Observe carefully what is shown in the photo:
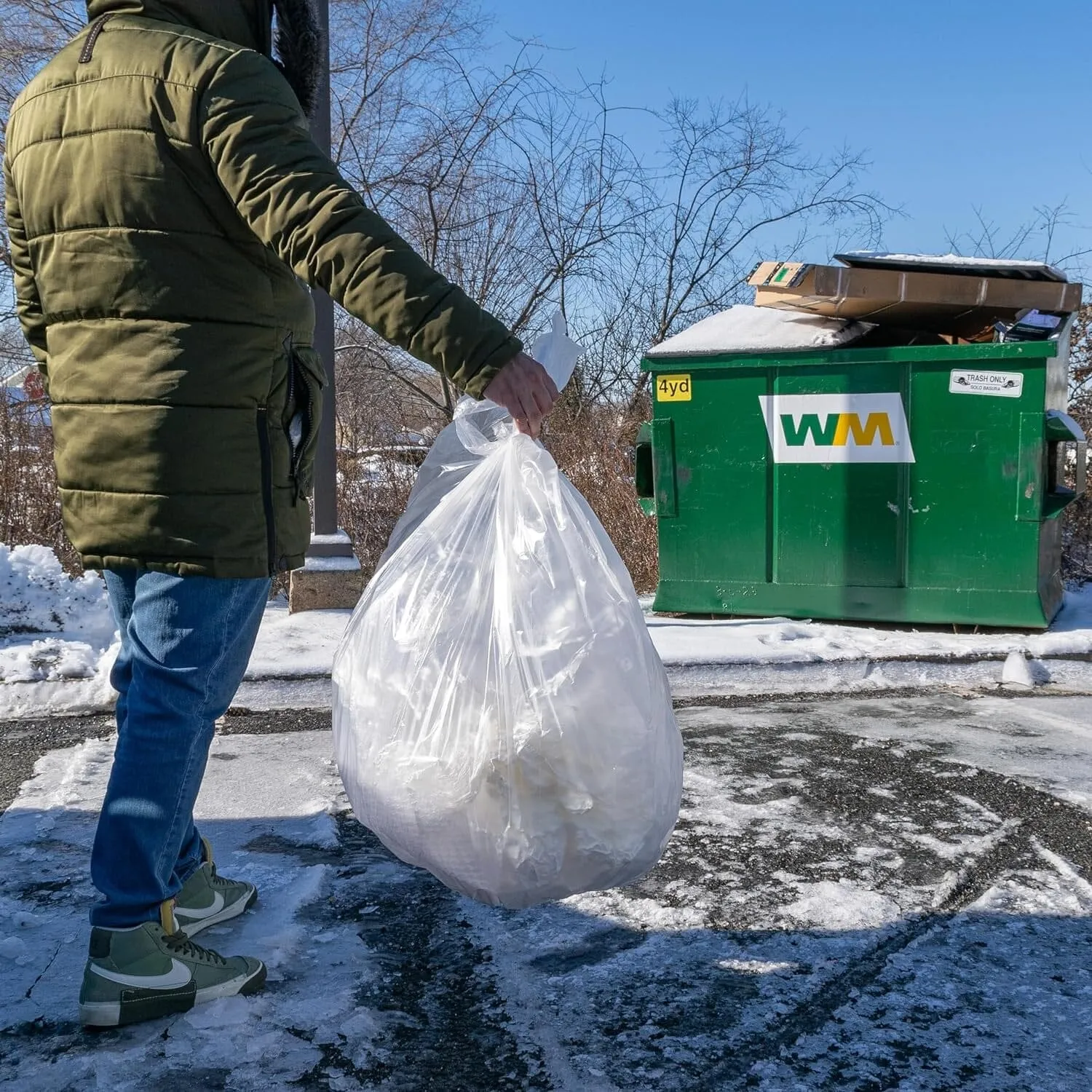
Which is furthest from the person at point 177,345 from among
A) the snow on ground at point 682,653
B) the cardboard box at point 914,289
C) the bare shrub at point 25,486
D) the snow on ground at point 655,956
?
the bare shrub at point 25,486

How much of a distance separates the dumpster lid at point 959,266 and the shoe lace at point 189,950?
4.10 metres

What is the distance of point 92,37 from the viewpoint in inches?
69.8

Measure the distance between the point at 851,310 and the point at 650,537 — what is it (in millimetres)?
2341

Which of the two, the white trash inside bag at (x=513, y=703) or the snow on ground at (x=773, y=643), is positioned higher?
the white trash inside bag at (x=513, y=703)

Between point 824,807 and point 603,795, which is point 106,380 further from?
point 824,807

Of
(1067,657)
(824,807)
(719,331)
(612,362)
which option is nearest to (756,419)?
(719,331)

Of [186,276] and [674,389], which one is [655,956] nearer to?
[186,276]

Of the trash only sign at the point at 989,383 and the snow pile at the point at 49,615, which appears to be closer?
the snow pile at the point at 49,615

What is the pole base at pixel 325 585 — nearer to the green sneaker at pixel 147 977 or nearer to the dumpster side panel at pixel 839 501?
the dumpster side panel at pixel 839 501

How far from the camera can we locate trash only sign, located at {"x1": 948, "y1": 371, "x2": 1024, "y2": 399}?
4.71 m

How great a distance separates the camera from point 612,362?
32.6 feet

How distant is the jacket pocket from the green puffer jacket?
26mm

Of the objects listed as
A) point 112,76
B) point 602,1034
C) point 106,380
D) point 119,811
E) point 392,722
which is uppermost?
point 112,76

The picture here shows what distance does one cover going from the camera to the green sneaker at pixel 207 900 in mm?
2105
